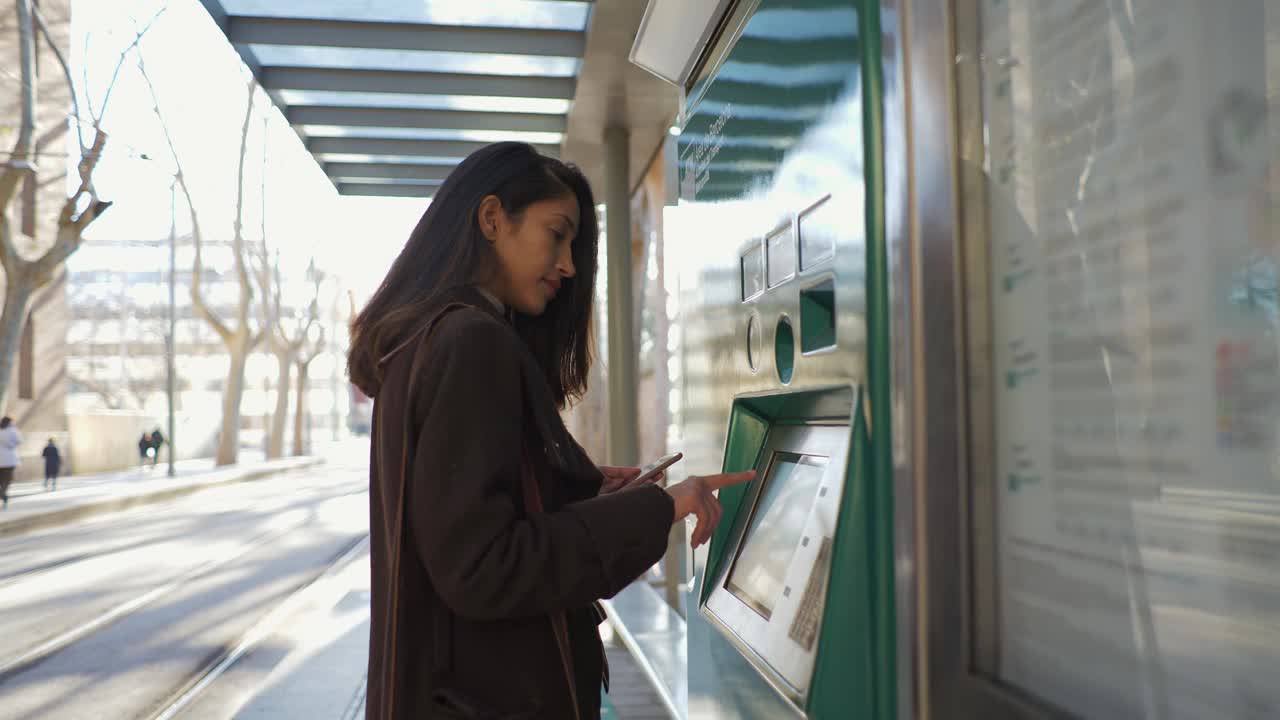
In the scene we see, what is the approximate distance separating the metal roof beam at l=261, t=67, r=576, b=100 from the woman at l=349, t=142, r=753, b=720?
425cm

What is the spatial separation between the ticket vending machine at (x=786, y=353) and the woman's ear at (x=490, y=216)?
473mm

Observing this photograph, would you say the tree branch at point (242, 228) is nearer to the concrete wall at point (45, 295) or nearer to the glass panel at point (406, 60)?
the concrete wall at point (45, 295)

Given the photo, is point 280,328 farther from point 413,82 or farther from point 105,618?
point 413,82

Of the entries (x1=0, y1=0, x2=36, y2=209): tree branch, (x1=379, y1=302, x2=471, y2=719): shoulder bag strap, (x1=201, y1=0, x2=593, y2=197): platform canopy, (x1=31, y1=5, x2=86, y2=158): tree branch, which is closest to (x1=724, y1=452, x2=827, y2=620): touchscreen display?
(x1=379, y1=302, x2=471, y2=719): shoulder bag strap

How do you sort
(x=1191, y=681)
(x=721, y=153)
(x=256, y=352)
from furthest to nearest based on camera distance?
1. (x=256, y=352)
2. (x=721, y=153)
3. (x=1191, y=681)

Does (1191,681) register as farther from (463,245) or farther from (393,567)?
(463,245)

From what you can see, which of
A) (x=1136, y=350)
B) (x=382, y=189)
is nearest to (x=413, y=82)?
(x=382, y=189)

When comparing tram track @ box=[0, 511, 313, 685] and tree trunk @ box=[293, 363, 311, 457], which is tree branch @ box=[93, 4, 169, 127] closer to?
tram track @ box=[0, 511, 313, 685]

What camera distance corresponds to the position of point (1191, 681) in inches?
35.1

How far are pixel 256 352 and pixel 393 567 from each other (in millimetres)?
68792

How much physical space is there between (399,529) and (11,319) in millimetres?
13967

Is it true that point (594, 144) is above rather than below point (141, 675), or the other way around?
above

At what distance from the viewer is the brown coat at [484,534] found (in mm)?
1195

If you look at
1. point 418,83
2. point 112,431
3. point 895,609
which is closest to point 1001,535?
point 895,609
